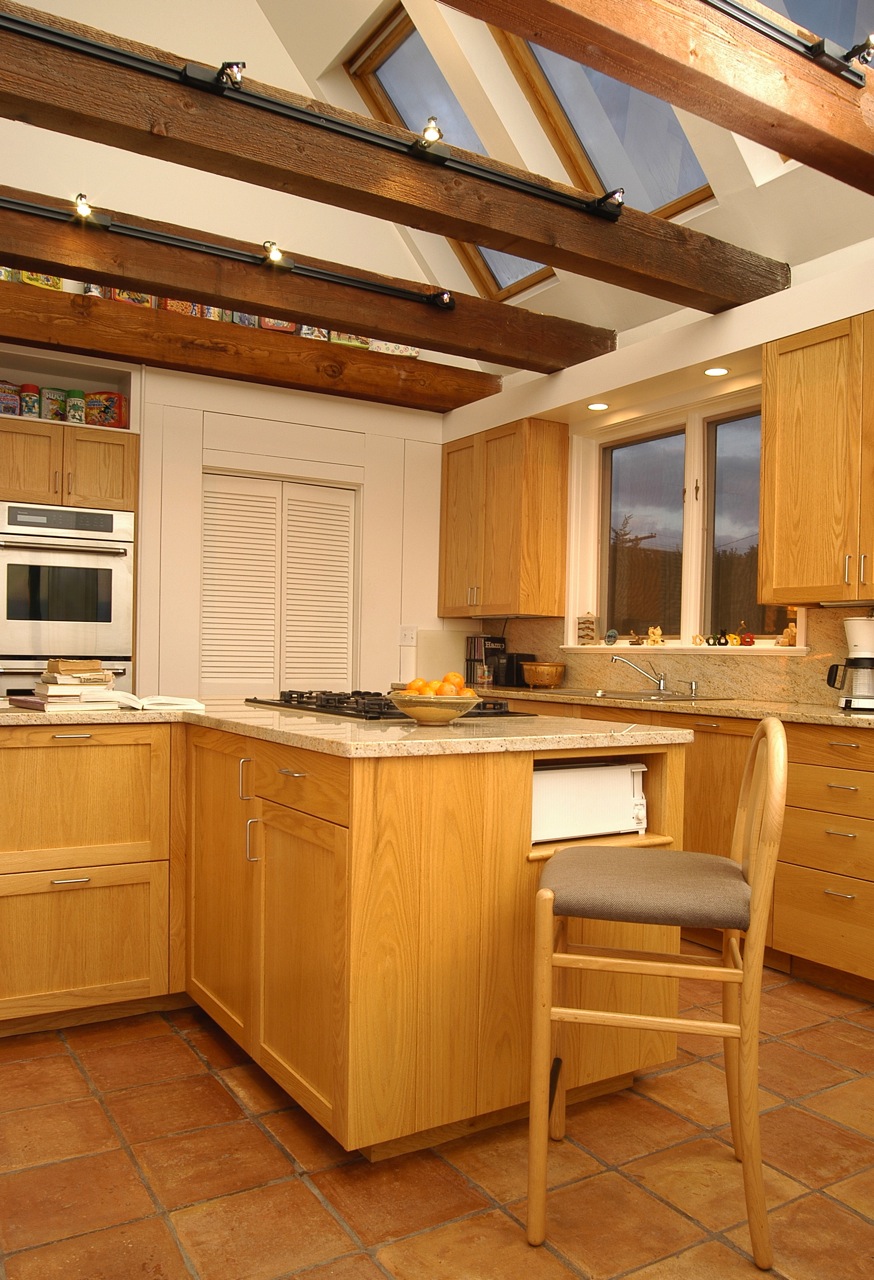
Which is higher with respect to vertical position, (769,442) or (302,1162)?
(769,442)

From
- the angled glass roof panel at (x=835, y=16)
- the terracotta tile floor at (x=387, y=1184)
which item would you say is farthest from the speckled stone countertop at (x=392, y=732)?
the angled glass roof panel at (x=835, y=16)

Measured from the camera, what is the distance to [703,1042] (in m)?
2.72

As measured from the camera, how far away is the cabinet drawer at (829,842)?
10.2 ft

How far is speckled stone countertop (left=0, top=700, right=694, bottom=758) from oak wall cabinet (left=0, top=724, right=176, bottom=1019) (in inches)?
1.8

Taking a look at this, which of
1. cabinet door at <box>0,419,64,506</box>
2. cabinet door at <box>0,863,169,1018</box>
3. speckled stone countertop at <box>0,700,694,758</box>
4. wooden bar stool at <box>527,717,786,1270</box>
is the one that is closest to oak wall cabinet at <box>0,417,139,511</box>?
cabinet door at <box>0,419,64,506</box>

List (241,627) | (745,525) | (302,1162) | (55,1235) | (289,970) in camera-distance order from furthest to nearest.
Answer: (241,627), (745,525), (289,970), (302,1162), (55,1235)

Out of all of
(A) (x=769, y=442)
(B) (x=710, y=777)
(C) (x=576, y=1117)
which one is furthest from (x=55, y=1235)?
(A) (x=769, y=442)

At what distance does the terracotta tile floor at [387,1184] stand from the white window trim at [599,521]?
7.54 feet

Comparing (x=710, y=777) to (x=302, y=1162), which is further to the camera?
(x=710, y=777)

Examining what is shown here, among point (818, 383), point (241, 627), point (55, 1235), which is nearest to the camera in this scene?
point (55, 1235)

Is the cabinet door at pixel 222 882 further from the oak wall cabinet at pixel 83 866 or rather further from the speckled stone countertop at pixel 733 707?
the speckled stone countertop at pixel 733 707

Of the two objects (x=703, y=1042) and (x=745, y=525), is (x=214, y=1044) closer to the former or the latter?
(x=703, y=1042)

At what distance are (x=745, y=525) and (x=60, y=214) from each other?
317 centimetres

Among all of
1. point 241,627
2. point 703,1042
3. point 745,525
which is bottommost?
point 703,1042
